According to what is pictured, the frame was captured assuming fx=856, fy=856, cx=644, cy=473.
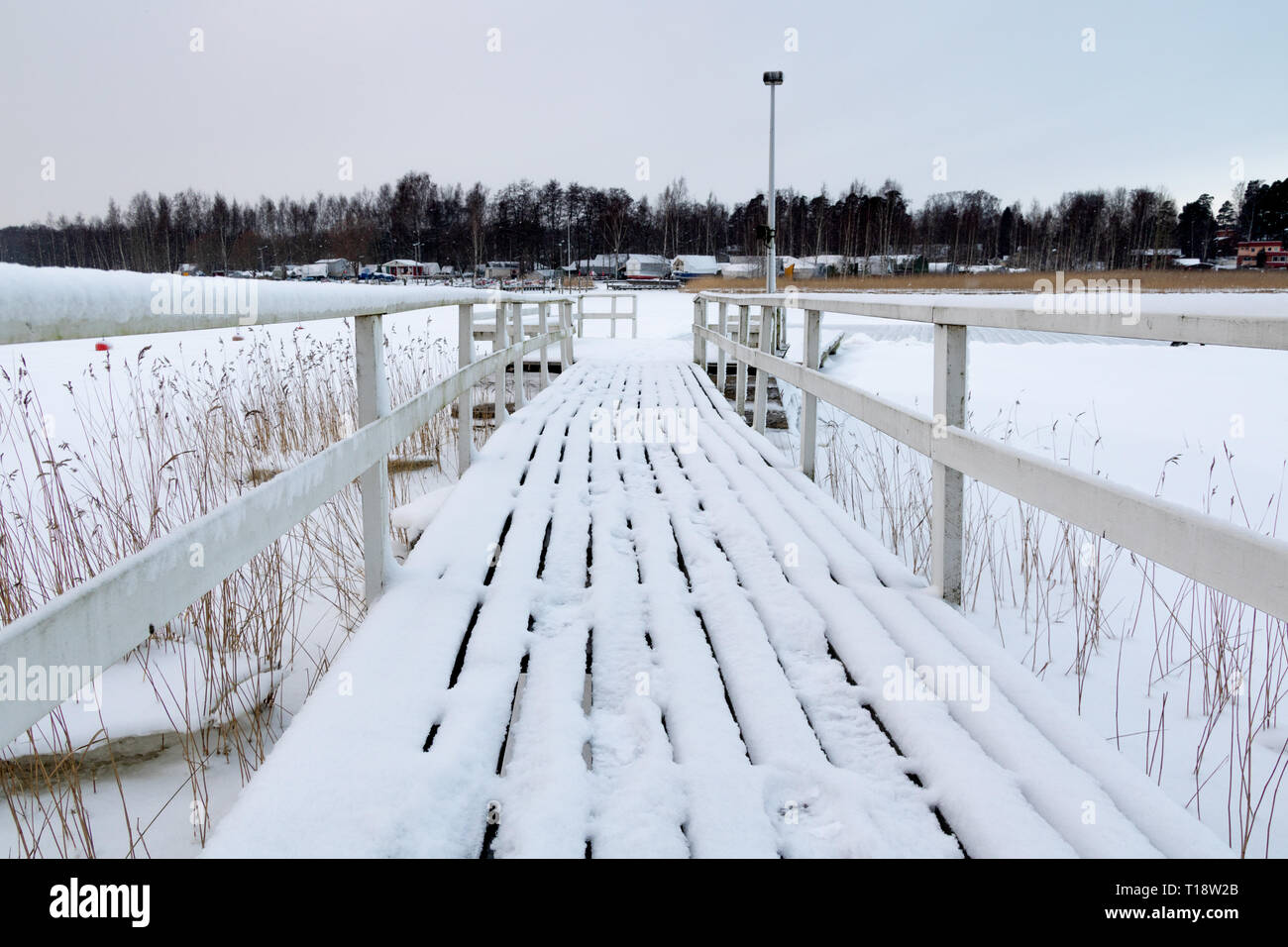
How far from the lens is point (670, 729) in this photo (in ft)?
6.60

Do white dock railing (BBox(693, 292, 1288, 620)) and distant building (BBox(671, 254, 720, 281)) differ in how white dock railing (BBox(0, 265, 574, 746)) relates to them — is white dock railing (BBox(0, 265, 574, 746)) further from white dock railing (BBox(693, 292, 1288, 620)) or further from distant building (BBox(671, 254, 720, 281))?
distant building (BBox(671, 254, 720, 281))

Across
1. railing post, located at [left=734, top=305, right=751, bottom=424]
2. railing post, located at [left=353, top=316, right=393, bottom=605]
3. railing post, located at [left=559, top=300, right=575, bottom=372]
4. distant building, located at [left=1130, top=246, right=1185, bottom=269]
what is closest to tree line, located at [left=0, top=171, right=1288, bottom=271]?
distant building, located at [left=1130, top=246, right=1185, bottom=269]

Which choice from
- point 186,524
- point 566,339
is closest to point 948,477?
point 186,524

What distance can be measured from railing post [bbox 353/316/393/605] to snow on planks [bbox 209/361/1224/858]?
10cm

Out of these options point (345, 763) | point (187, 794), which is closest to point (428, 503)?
point (187, 794)

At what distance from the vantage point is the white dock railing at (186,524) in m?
1.16

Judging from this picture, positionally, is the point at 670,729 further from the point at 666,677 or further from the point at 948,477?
the point at 948,477

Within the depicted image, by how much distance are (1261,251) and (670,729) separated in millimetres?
94837

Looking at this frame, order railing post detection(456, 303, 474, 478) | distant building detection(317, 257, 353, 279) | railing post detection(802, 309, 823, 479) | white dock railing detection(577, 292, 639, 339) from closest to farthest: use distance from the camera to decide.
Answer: railing post detection(802, 309, 823, 479), railing post detection(456, 303, 474, 478), white dock railing detection(577, 292, 639, 339), distant building detection(317, 257, 353, 279)

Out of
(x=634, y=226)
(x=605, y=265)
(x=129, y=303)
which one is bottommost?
(x=129, y=303)

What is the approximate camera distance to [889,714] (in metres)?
2.09

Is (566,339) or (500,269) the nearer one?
(566,339)

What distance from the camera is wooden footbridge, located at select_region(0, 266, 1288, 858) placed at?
5.09 ft

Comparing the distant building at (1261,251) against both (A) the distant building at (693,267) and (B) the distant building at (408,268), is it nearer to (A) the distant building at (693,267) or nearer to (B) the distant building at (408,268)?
(A) the distant building at (693,267)
